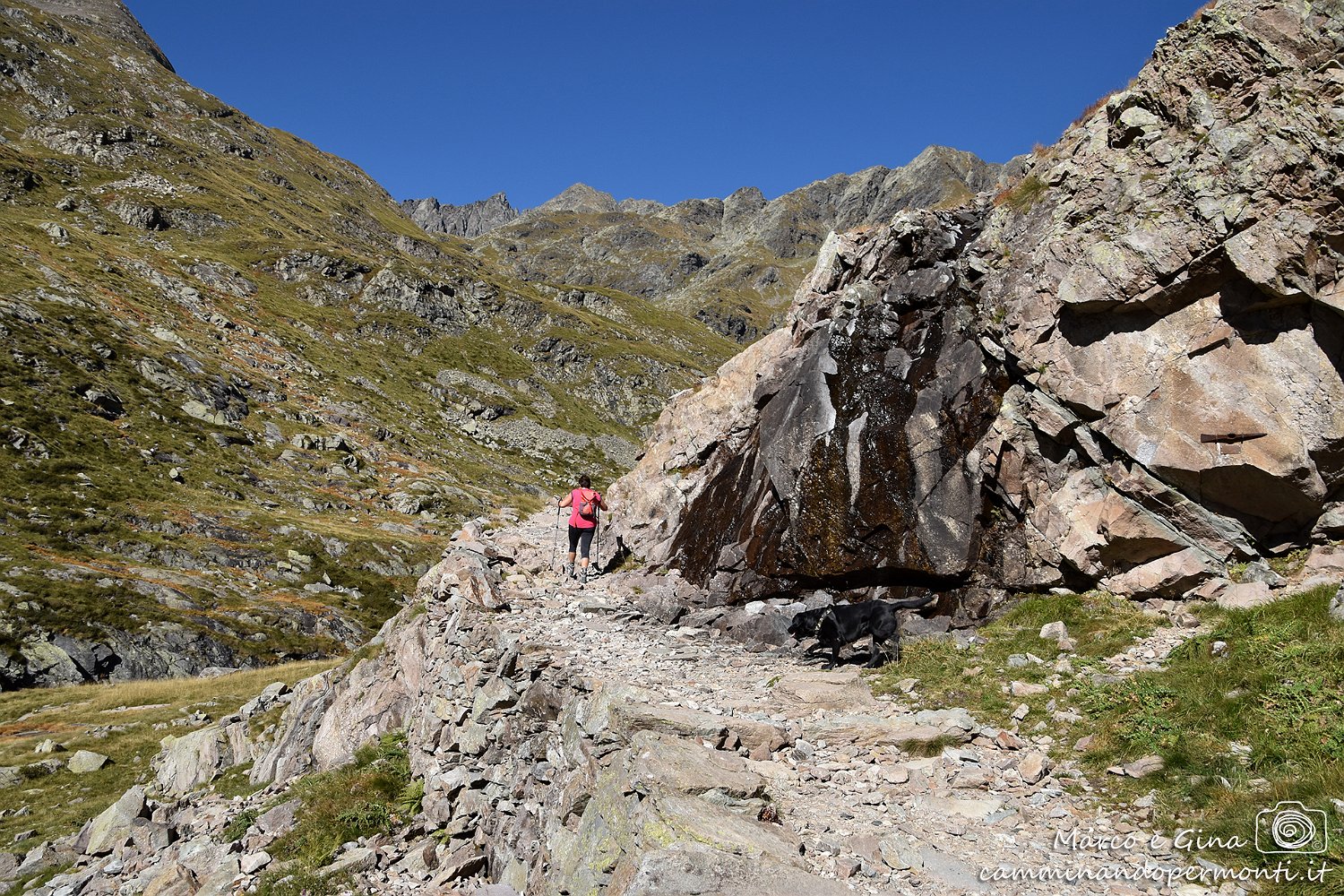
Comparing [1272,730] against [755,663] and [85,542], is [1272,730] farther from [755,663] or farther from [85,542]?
[85,542]

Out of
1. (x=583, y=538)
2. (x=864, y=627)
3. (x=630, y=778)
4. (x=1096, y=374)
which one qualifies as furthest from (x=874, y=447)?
(x=630, y=778)

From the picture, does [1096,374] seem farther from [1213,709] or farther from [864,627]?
[1213,709]

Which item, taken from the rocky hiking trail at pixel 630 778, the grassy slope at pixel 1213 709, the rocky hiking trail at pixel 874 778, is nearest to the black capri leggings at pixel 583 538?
the rocky hiking trail at pixel 630 778

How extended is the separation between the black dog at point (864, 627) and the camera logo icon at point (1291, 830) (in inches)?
299

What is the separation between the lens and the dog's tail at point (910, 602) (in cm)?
1541

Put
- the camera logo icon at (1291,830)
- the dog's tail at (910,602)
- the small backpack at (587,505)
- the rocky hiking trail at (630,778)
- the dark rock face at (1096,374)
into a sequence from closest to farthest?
the camera logo icon at (1291,830) < the rocky hiking trail at (630,778) < the dark rock face at (1096,374) < the dog's tail at (910,602) < the small backpack at (587,505)

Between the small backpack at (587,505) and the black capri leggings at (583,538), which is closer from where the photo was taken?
the small backpack at (587,505)

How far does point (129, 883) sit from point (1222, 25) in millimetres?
36124

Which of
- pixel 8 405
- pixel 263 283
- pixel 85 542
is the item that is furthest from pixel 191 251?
pixel 85 542

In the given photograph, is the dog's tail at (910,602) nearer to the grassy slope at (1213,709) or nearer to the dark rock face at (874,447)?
the dark rock face at (874,447)

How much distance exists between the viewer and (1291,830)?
6.96 m

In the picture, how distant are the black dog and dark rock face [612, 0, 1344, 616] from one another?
2.79m

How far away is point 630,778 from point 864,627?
7616 millimetres

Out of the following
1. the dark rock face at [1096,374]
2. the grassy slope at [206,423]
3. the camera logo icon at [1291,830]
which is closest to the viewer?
the camera logo icon at [1291,830]
